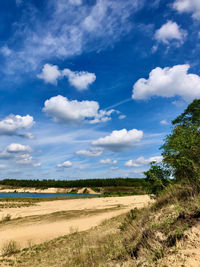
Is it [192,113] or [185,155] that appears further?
[192,113]

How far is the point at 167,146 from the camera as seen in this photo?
11.7m

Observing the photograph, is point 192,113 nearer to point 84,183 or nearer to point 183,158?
point 183,158

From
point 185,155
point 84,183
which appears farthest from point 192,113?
point 84,183

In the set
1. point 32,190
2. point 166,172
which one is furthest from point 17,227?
→ point 32,190

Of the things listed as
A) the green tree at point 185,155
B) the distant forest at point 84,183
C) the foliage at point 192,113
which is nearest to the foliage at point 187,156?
the green tree at point 185,155

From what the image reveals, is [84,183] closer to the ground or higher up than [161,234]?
closer to the ground

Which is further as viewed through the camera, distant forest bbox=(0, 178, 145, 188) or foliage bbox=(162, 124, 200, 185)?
distant forest bbox=(0, 178, 145, 188)

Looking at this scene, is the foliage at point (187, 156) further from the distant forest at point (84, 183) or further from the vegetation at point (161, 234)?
the distant forest at point (84, 183)

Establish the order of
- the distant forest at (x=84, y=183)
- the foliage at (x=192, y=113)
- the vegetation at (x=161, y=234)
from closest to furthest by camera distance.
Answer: the vegetation at (x=161, y=234)
the foliage at (x=192, y=113)
the distant forest at (x=84, y=183)

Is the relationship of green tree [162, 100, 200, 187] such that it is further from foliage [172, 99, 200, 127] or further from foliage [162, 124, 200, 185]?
foliage [172, 99, 200, 127]

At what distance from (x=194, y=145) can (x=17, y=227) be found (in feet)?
59.8

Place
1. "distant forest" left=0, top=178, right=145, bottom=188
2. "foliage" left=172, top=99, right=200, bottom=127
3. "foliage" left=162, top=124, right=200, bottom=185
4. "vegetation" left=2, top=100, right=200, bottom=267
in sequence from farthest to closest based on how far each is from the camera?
"distant forest" left=0, top=178, right=145, bottom=188, "foliage" left=172, top=99, right=200, bottom=127, "foliage" left=162, top=124, right=200, bottom=185, "vegetation" left=2, top=100, right=200, bottom=267

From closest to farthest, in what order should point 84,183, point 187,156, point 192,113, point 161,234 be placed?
point 161,234
point 187,156
point 192,113
point 84,183

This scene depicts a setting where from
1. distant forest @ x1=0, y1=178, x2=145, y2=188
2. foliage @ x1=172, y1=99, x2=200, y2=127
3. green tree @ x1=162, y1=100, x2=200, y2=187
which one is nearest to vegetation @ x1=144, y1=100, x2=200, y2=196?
green tree @ x1=162, y1=100, x2=200, y2=187
